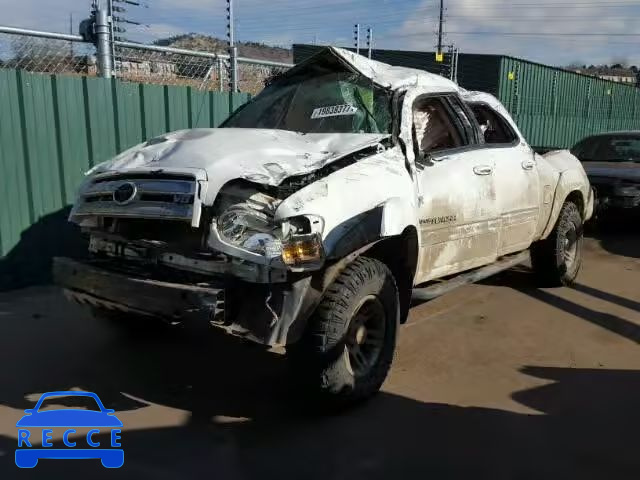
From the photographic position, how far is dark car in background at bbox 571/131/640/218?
365 inches

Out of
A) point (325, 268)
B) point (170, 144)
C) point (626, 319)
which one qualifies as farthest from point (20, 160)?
point (626, 319)

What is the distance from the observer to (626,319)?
220 inches

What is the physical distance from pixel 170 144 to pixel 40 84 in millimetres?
2730

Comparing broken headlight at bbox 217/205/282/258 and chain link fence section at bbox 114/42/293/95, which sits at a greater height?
chain link fence section at bbox 114/42/293/95

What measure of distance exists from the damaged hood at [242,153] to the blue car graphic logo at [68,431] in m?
1.44

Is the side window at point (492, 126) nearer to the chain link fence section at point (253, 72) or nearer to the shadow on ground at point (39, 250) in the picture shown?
the chain link fence section at point (253, 72)

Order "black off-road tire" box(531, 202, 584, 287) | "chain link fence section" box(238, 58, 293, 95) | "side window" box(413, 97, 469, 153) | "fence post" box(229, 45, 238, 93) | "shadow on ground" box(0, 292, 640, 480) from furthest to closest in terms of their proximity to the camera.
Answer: "chain link fence section" box(238, 58, 293, 95)
"fence post" box(229, 45, 238, 93)
"black off-road tire" box(531, 202, 584, 287)
"side window" box(413, 97, 469, 153)
"shadow on ground" box(0, 292, 640, 480)

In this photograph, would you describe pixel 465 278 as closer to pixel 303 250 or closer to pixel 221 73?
pixel 303 250

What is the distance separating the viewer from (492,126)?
566 cm

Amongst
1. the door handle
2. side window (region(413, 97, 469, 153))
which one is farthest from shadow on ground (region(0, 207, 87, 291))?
the door handle

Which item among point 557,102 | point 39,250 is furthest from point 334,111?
point 557,102

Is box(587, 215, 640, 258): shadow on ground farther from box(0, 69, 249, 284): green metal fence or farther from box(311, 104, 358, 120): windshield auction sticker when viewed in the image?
box(0, 69, 249, 284): green metal fence

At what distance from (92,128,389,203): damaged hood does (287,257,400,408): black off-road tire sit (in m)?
0.70

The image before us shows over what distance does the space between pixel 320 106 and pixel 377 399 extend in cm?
217
